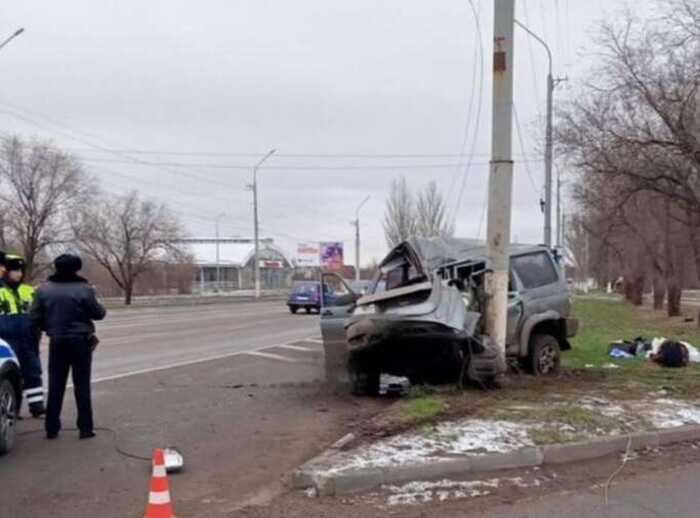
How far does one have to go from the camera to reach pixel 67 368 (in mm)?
7660

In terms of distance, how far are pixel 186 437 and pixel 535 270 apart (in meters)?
6.73

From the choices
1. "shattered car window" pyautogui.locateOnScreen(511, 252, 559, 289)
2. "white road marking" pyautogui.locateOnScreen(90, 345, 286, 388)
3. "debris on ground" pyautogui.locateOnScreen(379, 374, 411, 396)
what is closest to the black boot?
"white road marking" pyautogui.locateOnScreen(90, 345, 286, 388)

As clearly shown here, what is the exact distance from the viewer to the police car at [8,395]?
7137 mm

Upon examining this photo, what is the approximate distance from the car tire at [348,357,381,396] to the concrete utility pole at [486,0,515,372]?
1652 mm

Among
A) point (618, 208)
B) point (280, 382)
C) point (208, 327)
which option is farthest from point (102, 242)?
point (280, 382)

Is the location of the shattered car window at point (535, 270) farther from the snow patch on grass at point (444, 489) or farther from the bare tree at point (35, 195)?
the bare tree at point (35, 195)

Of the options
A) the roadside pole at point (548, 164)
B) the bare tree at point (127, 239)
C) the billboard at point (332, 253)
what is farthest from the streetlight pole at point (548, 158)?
the billboard at point (332, 253)

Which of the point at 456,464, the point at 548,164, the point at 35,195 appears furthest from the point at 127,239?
the point at 456,464

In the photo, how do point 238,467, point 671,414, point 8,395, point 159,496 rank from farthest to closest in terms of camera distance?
point 671,414 → point 8,395 → point 238,467 → point 159,496

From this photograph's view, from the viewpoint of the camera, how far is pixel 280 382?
40.5 feet

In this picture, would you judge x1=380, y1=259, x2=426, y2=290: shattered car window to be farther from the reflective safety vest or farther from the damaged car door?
the reflective safety vest

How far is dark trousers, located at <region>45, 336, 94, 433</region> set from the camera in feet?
24.8

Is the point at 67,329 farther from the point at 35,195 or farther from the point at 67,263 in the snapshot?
the point at 35,195

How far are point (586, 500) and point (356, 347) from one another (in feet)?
13.6
